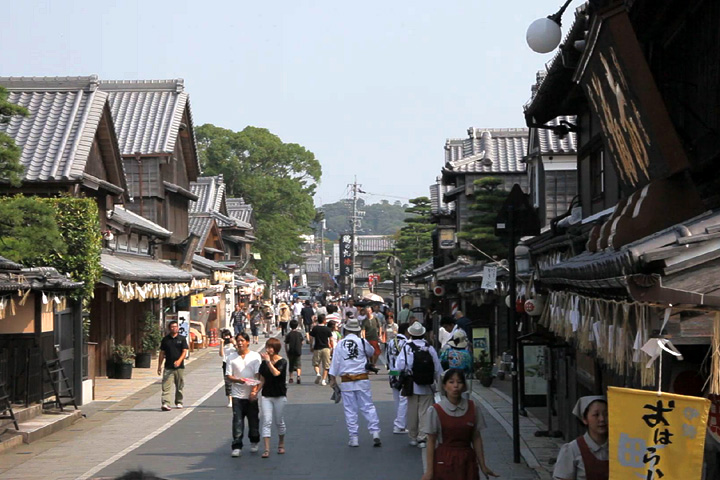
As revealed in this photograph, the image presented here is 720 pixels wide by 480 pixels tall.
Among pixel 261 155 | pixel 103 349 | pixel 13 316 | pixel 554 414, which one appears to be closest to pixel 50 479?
pixel 13 316

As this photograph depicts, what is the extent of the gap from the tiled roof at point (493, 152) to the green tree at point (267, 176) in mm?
30566

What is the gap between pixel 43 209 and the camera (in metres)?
16.4

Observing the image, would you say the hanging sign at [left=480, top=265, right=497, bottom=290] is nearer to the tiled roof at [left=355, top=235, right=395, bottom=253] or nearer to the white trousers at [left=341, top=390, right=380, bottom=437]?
the white trousers at [left=341, top=390, right=380, bottom=437]

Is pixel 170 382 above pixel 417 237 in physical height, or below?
below

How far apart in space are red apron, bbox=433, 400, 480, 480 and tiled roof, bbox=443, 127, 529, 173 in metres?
29.7

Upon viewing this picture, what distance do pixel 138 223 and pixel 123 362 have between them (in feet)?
19.1

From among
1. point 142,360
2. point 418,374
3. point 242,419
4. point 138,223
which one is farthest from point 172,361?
point 138,223

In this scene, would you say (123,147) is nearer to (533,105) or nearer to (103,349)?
(103,349)

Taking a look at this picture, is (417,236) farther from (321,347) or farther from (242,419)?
(242,419)

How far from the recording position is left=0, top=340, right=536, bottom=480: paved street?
1390 centimetres

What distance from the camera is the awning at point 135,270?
80.9 feet

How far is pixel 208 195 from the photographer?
58.0 m

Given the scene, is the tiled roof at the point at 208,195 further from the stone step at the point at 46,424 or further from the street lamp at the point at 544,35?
the street lamp at the point at 544,35

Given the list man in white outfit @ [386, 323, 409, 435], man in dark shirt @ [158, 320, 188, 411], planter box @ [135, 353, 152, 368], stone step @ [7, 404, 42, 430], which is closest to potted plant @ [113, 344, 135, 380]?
planter box @ [135, 353, 152, 368]
